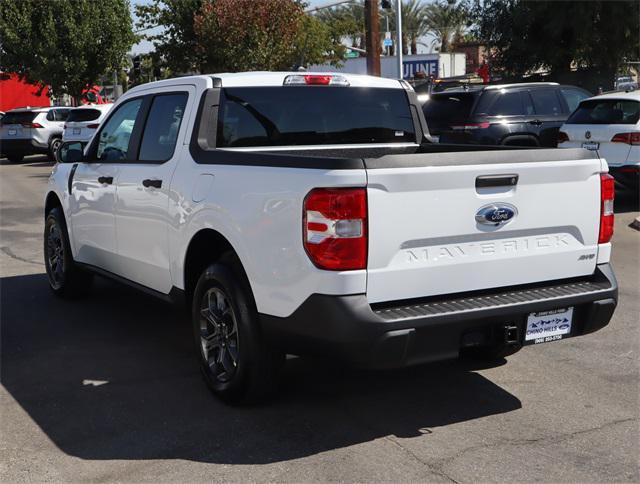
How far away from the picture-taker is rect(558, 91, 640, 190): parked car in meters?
12.0

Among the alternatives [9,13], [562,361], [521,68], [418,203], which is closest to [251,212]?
[418,203]

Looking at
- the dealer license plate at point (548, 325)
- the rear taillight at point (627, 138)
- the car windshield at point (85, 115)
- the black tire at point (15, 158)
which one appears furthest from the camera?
the black tire at point (15, 158)

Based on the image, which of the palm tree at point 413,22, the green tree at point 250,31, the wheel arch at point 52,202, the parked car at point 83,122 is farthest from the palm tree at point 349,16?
the wheel arch at point 52,202

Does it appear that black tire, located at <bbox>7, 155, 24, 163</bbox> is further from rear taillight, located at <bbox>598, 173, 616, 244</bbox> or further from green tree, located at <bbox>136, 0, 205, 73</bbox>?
rear taillight, located at <bbox>598, 173, 616, 244</bbox>

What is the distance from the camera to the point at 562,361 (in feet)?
18.9

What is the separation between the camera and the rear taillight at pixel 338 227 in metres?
3.98

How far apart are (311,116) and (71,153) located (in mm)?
2411

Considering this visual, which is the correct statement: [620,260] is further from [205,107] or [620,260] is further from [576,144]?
[205,107]

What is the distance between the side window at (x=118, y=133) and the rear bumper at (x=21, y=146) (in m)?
22.5

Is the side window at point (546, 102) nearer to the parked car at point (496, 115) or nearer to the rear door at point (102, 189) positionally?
the parked car at point (496, 115)

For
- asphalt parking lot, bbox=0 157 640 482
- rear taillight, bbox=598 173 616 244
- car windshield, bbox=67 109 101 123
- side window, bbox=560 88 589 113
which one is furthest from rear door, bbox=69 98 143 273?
car windshield, bbox=67 109 101 123

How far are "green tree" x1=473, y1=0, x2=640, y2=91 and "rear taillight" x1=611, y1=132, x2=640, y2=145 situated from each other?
15.3 m

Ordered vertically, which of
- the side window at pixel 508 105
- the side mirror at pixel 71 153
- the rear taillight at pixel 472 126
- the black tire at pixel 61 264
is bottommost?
the black tire at pixel 61 264

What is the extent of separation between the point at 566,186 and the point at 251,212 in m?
1.70
